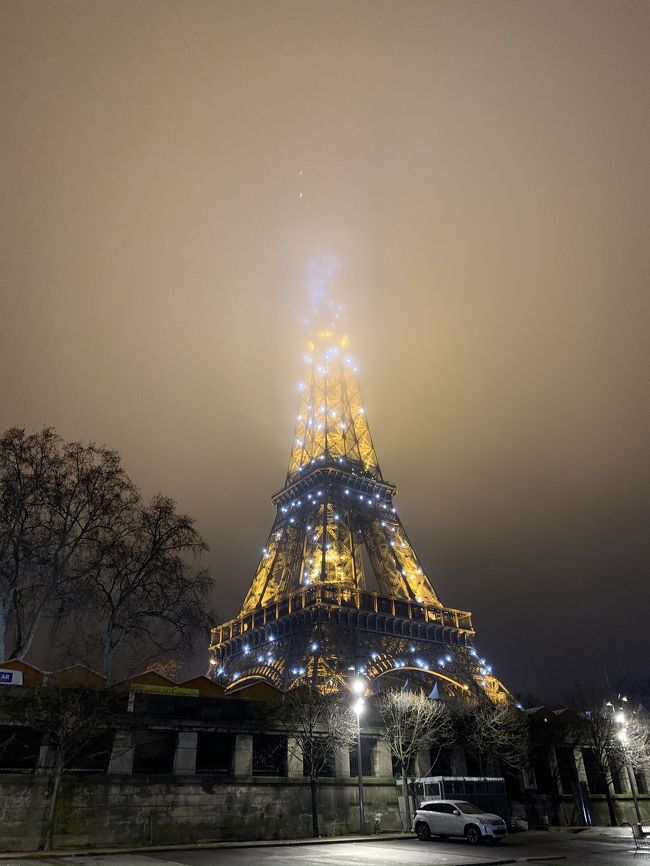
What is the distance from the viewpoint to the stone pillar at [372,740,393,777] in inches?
1225

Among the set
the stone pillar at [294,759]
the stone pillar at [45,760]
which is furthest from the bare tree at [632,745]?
the stone pillar at [45,760]

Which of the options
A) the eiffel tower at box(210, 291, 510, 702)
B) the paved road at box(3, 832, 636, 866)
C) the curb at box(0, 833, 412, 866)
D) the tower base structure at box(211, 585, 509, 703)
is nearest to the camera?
the paved road at box(3, 832, 636, 866)

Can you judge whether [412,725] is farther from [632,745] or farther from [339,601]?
[339,601]

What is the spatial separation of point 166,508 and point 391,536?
3820cm

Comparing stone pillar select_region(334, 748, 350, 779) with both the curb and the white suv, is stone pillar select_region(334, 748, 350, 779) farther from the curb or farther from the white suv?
the white suv

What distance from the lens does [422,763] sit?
3188 cm

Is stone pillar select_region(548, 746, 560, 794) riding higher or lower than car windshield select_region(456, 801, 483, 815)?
higher

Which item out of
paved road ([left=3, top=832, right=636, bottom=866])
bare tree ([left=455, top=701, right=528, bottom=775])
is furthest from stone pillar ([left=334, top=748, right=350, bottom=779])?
bare tree ([left=455, top=701, right=528, bottom=775])

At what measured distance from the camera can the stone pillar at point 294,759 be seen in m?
28.2

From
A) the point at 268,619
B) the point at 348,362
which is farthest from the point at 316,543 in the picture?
the point at 348,362

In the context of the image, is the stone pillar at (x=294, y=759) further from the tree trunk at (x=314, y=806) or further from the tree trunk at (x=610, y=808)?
the tree trunk at (x=610, y=808)

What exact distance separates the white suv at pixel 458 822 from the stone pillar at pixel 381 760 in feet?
21.4

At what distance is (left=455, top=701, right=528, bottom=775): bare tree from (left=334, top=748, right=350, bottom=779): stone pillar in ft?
24.8

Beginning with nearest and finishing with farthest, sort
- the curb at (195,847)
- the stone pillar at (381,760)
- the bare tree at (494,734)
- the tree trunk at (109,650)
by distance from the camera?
the curb at (195,847) → the stone pillar at (381,760) → the tree trunk at (109,650) → the bare tree at (494,734)
